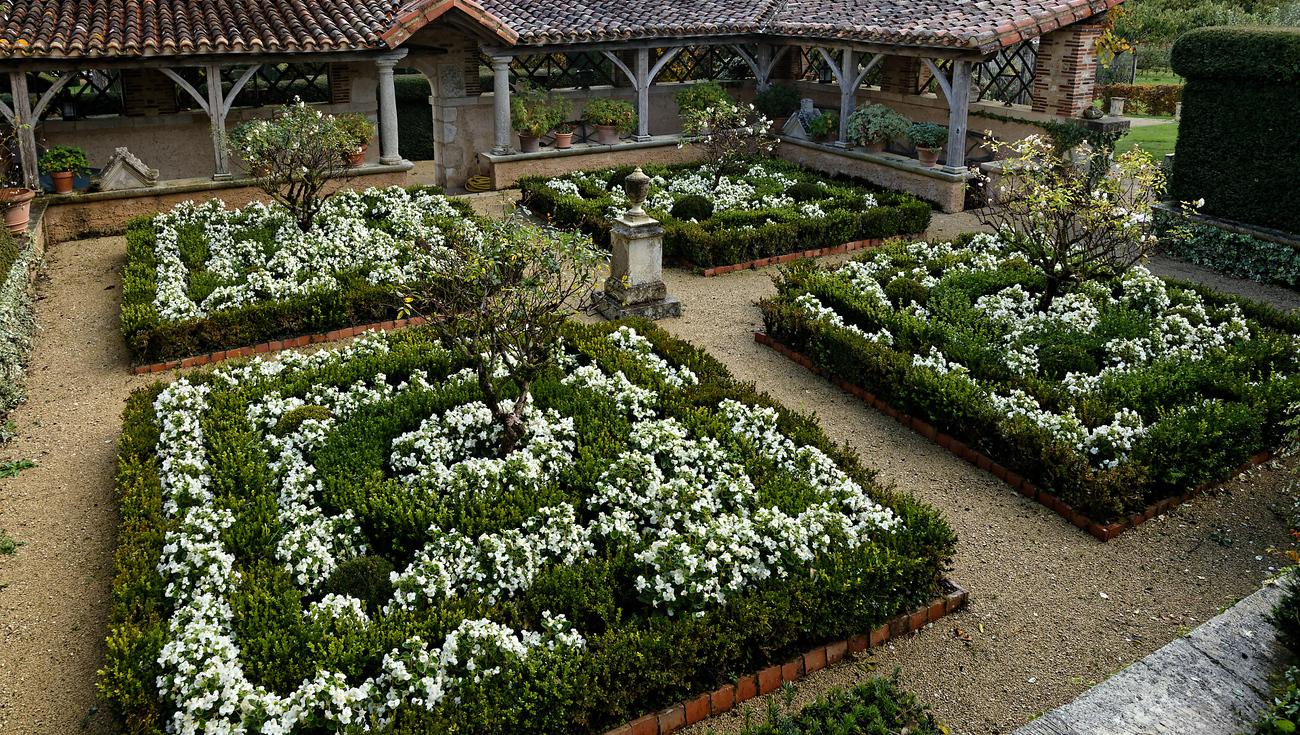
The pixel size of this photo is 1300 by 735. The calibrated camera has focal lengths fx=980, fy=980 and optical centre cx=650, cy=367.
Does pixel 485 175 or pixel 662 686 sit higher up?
pixel 485 175

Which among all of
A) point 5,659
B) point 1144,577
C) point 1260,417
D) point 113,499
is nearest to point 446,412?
point 113,499

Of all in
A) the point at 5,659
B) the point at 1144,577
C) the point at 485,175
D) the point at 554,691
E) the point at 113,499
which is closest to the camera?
the point at 554,691

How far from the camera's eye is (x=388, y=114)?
1720cm

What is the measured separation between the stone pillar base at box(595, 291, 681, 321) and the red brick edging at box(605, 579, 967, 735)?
5930 millimetres

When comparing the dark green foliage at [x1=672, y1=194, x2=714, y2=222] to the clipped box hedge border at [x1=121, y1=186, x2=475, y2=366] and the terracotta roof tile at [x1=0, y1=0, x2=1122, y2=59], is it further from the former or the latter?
the clipped box hedge border at [x1=121, y1=186, x2=475, y2=366]

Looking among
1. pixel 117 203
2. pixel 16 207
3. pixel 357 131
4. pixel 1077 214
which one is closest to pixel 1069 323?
pixel 1077 214

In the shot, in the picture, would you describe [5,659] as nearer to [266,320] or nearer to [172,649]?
[172,649]

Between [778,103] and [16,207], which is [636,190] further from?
[778,103]

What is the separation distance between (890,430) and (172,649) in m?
6.15

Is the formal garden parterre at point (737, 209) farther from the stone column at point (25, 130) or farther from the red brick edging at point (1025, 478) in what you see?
the stone column at point (25, 130)

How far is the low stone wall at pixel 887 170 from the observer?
16.9 m

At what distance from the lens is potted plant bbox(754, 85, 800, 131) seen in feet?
68.2

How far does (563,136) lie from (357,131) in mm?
4002

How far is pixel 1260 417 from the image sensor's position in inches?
320
